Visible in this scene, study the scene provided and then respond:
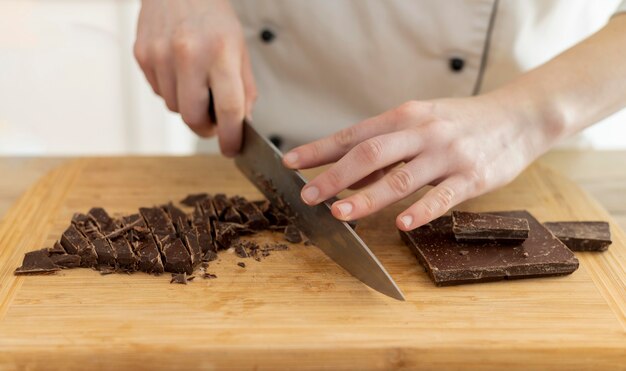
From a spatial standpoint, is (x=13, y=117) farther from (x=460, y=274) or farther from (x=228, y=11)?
(x=460, y=274)

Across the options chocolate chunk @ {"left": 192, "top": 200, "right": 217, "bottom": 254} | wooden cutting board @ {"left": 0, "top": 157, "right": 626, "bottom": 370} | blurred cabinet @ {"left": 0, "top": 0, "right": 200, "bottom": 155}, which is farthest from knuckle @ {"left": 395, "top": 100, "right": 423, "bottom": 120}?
blurred cabinet @ {"left": 0, "top": 0, "right": 200, "bottom": 155}

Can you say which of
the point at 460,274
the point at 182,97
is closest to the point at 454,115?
the point at 460,274

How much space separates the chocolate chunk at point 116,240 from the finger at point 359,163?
62 centimetres

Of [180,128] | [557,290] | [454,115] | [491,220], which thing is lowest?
[180,128]

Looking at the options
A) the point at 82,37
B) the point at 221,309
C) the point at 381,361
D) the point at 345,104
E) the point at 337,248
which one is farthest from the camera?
the point at 82,37

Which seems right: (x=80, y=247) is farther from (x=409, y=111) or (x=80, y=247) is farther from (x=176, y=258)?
(x=409, y=111)

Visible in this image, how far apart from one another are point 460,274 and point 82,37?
4863mm

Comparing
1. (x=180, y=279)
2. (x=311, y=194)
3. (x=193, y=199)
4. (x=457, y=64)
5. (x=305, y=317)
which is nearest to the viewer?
(x=305, y=317)

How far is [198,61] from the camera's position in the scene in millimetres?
2861

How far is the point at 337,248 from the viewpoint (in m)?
2.53

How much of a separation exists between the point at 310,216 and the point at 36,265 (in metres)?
0.95

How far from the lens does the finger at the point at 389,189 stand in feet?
8.07

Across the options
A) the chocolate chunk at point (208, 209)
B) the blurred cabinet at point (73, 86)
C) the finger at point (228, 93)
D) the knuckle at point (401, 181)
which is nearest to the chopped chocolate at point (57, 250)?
the chocolate chunk at point (208, 209)

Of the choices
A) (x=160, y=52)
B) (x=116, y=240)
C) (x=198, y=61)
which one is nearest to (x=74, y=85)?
(x=160, y=52)
